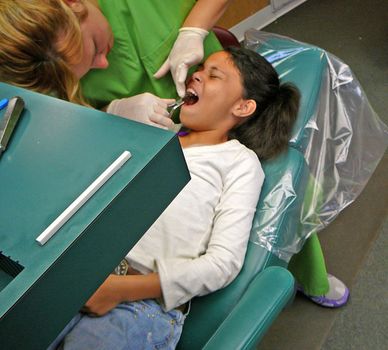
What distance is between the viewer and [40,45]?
2.64 feet

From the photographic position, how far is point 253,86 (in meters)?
1.32

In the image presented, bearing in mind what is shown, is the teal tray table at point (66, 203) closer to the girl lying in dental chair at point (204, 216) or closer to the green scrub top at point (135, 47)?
the girl lying in dental chair at point (204, 216)

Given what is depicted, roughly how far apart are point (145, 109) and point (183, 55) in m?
0.21

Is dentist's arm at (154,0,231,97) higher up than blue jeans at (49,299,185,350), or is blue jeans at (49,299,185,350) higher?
dentist's arm at (154,0,231,97)

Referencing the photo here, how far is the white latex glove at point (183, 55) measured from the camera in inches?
49.0

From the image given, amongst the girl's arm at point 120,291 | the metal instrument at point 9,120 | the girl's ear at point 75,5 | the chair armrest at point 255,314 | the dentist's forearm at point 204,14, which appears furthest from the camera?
the dentist's forearm at point 204,14

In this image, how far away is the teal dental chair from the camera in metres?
0.79

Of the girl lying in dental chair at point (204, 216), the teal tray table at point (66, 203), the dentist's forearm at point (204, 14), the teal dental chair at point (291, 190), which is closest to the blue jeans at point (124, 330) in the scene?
the girl lying in dental chair at point (204, 216)

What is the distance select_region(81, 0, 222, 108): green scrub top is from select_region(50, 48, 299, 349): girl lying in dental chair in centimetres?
14

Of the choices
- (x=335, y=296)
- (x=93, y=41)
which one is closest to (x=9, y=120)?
(x=93, y=41)

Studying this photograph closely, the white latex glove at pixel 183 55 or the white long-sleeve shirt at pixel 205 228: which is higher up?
the white latex glove at pixel 183 55

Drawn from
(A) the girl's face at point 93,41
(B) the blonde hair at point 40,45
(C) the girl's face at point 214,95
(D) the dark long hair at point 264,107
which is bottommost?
(D) the dark long hair at point 264,107

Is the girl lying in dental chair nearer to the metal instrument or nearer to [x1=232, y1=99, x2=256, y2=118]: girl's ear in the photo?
[x1=232, y1=99, x2=256, y2=118]: girl's ear

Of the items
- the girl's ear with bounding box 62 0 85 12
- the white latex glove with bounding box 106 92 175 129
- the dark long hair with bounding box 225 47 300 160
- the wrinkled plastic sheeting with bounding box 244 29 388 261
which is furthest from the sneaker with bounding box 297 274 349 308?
the girl's ear with bounding box 62 0 85 12
